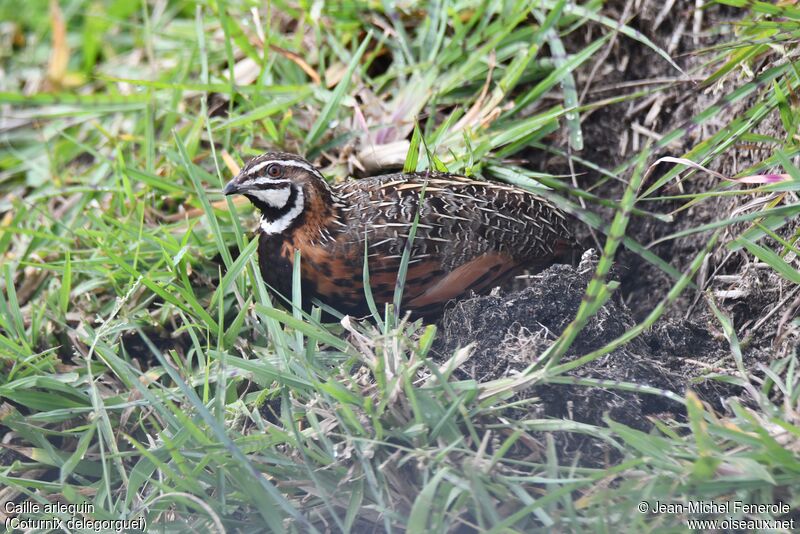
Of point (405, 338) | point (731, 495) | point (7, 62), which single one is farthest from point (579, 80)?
point (7, 62)

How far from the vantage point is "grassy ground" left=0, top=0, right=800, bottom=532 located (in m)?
2.78

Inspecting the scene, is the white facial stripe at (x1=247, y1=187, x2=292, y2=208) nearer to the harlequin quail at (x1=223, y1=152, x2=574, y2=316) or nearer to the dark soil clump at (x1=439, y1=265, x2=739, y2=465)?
the harlequin quail at (x1=223, y1=152, x2=574, y2=316)

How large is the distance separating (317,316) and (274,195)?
68 cm

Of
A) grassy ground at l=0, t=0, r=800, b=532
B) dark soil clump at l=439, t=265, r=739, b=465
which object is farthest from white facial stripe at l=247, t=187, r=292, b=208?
dark soil clump at l=439, t=265, r=739, b=465

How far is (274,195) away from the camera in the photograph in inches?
149

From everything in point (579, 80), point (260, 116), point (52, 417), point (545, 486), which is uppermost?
point (579, 80)

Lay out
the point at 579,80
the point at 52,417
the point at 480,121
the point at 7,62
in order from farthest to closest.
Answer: the point at 7,62 → the point at 579,80 → the point at 480,121 → the point at 52,417

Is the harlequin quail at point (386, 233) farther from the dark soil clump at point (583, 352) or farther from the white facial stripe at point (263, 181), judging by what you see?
the dark soil clump at point (583, 352)

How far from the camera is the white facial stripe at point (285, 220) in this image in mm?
3779

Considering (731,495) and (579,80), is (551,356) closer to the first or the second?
(731,495)

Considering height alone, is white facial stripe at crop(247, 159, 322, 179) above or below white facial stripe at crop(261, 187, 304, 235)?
above

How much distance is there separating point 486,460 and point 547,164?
2.19 meters

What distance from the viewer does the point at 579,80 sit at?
4.76 meters

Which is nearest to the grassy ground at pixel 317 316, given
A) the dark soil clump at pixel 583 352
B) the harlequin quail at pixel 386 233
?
the dark soil clump at pixel 583 352
